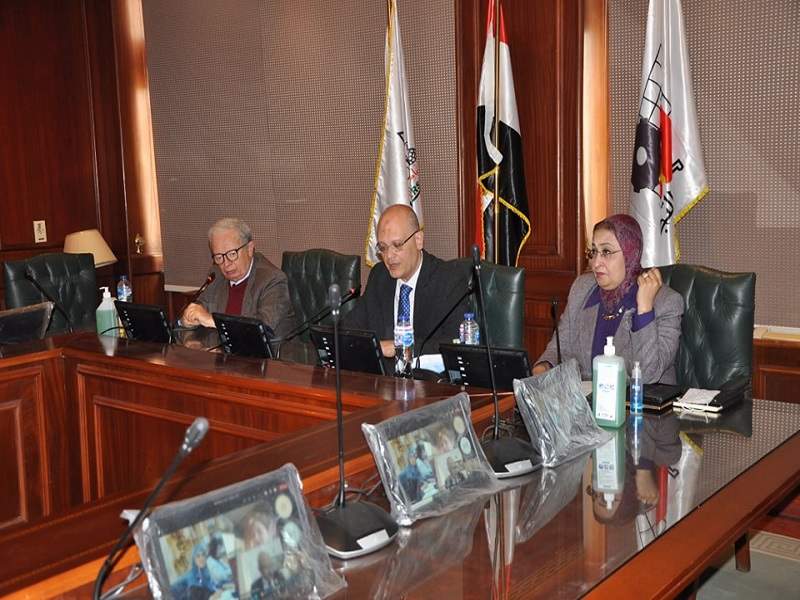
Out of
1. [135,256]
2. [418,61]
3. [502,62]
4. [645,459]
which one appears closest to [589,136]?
[502,62]

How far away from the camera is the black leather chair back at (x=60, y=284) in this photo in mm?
4395

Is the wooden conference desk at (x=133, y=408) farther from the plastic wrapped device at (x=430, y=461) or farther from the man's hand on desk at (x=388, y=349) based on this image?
the man's hand on desk at (x=388, y=349)

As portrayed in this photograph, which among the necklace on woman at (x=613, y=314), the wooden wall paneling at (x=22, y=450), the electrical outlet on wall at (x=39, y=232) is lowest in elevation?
the wooden wall paneling at (x=22, y=450)

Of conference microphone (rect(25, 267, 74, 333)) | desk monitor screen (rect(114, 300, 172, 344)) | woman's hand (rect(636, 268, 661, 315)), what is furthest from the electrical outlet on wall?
woman's hand (rect(636, 268, 661, 315))

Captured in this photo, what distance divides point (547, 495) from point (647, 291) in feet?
4.23

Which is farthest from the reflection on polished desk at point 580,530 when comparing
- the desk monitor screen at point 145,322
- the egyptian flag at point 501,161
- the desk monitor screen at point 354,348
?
the egyptian flag at point 501,161

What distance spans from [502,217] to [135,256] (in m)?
3.21

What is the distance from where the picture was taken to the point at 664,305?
108 inches

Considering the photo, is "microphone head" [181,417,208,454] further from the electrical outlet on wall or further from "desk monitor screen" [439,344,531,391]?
the electrical outlet on wall

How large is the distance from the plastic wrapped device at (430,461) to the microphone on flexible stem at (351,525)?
0.05 meters

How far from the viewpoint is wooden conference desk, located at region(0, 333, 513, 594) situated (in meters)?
2.39

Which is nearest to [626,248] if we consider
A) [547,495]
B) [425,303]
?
[425,303]

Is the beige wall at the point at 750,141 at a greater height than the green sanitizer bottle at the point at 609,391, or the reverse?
the beige wall at the point at 750,141

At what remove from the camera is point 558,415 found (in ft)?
6.21
